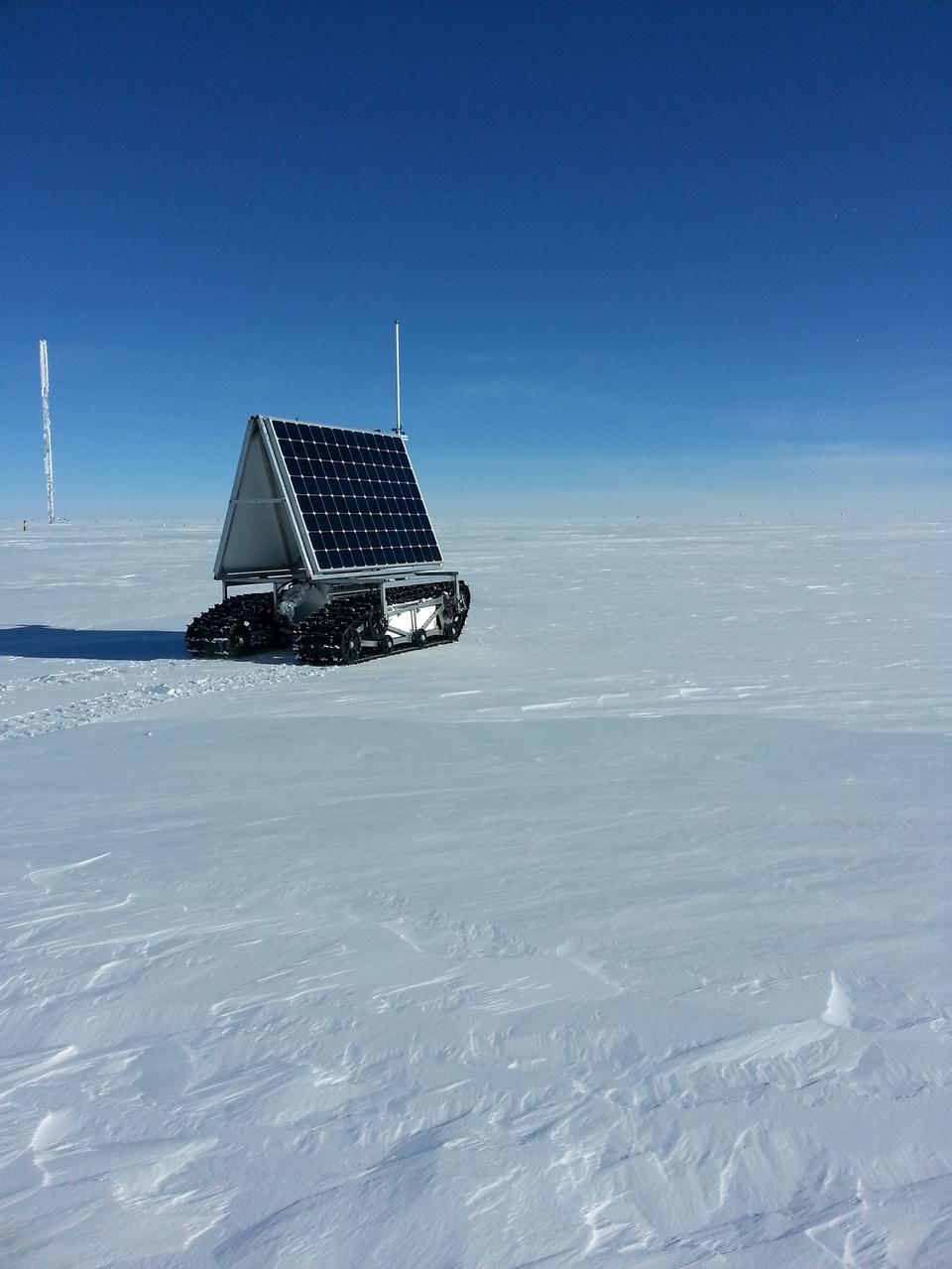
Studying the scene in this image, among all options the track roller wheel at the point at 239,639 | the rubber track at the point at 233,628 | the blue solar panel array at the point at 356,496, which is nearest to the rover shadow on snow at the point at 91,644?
the rubber track at the point at 233,628

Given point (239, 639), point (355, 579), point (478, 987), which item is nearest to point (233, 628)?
point (239, 639)

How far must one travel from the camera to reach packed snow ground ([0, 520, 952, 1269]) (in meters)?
2.68

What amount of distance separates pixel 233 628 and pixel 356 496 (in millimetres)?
3202

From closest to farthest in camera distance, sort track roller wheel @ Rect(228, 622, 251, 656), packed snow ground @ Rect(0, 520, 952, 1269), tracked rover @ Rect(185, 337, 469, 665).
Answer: packed snow ground @ Rect(0, 520, 952, 1269)
track roller wheel @ Rect(228, 622, 251, 656)
tracked rover @ Rect(185, 337, 469, 665)

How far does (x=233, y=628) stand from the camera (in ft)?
43.7

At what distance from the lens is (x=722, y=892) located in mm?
4867

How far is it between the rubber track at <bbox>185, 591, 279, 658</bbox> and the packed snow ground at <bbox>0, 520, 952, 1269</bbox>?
3853mm

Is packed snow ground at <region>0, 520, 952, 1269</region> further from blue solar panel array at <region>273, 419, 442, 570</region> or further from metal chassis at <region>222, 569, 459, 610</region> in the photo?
blue solar panel array at <region>273, 419, 442, 570</region>

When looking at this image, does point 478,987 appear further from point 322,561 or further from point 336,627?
point 322,561

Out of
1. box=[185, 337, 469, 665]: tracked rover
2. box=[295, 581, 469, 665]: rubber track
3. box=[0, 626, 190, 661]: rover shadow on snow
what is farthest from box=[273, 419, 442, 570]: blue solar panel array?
box=[0, 626, 190, 661]: rover shadow on snow

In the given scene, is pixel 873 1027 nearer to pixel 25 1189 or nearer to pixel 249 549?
pixel 25 1189

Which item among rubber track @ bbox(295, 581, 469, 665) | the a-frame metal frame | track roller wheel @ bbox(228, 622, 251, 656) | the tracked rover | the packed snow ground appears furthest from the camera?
the a-frame metal frame

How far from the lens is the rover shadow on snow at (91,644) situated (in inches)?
536

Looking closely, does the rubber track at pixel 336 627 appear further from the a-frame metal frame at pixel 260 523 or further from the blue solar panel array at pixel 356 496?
the a-frame metal frame at pixel 260 523
